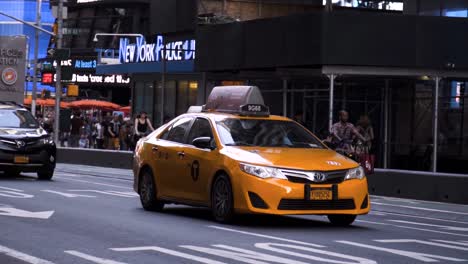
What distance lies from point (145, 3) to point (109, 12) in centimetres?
483

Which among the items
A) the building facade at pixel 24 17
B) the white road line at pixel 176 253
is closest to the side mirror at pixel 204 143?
the white road line at pixel 176 253

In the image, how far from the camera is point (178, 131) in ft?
49.7

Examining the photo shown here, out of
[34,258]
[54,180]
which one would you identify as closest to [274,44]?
[54,180]

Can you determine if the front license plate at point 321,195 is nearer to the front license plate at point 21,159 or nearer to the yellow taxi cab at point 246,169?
the yellow taxi cab at point 246,169

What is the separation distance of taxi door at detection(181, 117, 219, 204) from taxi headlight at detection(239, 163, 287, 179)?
2.37ft

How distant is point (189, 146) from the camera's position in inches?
570

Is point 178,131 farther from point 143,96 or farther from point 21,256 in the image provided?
point 143,96

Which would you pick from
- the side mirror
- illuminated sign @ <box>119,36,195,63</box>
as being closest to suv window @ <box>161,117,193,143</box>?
the side mirror

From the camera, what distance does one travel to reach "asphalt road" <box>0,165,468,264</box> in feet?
32.9

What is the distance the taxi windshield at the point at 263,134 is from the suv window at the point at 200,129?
0.19 metres

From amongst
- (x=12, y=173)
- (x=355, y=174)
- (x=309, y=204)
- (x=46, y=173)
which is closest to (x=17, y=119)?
(x=46, y=173)

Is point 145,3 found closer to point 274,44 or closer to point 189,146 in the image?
point 274,44

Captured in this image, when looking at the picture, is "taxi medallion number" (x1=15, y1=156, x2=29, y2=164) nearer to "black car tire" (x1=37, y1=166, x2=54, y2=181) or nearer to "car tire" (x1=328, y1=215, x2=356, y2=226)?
"black car tire" (x1=37, y1=166, x2=54, y2=181)

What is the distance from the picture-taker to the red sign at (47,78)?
65.8 m
